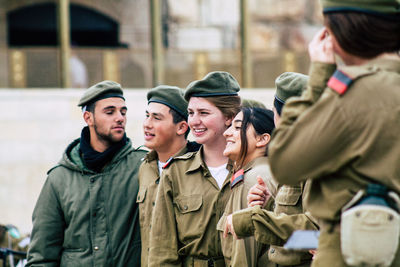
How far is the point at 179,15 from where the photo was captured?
41.5 ft

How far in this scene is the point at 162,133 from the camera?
5.28m

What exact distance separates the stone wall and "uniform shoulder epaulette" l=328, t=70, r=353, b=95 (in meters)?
8.84

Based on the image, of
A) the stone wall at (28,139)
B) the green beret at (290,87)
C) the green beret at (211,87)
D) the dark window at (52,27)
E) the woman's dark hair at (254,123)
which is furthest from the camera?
the dark window at (52,27)

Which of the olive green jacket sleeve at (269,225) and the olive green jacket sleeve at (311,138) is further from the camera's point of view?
the olive green jacket sleeve at (269,225)

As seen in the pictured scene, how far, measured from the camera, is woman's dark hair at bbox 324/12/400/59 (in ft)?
7.81

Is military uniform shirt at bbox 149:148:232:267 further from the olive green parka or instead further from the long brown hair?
the olive green parka

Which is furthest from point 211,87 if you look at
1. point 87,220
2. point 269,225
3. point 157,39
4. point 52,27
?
point 52,27

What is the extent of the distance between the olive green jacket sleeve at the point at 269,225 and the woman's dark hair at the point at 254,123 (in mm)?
922

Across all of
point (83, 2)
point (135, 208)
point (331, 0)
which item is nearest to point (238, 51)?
point (83, 2)

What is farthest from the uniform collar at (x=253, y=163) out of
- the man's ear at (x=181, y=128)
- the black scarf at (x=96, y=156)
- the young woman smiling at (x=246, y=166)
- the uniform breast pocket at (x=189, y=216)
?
the black scarf at (x=96, y=156)

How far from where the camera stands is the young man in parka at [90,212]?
197 inches

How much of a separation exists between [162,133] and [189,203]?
964mm

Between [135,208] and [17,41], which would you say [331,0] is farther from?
[17,41]

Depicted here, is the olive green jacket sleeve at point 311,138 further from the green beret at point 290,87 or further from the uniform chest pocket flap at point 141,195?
the uniform chest pocket flap at point 141,195
